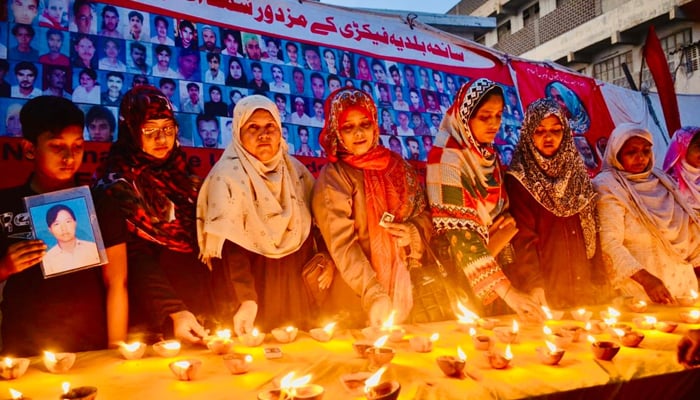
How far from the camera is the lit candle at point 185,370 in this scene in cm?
145

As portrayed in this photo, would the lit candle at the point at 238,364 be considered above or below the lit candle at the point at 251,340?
above

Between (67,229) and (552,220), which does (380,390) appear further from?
(552,220)

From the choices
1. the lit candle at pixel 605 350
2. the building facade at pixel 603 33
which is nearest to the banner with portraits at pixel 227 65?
the lit candle at pixel 605 350

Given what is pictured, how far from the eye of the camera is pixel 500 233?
2.96 metres

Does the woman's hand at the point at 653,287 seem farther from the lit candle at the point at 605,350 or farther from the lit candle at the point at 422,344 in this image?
the lit candle at the point at 422,344

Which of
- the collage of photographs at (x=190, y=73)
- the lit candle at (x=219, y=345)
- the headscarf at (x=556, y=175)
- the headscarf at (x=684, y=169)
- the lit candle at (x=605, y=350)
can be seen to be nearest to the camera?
the lit candle at (x=605, y=350)

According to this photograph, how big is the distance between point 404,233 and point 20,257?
1.85 meters

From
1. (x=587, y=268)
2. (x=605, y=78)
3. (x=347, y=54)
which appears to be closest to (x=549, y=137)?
(x=587, y=268)

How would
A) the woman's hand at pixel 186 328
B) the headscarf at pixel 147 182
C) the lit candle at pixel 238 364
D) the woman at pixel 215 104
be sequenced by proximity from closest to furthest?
the lit candle at pixel 238 364, the woman's hand at pixel 186 328, the headscarf at pixel 147 182, the woman at pixel 215 104

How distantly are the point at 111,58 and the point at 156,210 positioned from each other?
164 centimetres

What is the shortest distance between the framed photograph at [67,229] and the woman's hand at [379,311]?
1.31 m

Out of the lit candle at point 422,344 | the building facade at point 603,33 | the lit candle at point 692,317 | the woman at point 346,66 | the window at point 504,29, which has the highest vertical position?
the window at point 504,29

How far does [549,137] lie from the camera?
3068 mm

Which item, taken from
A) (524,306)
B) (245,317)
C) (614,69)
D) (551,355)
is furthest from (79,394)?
(614,69)
